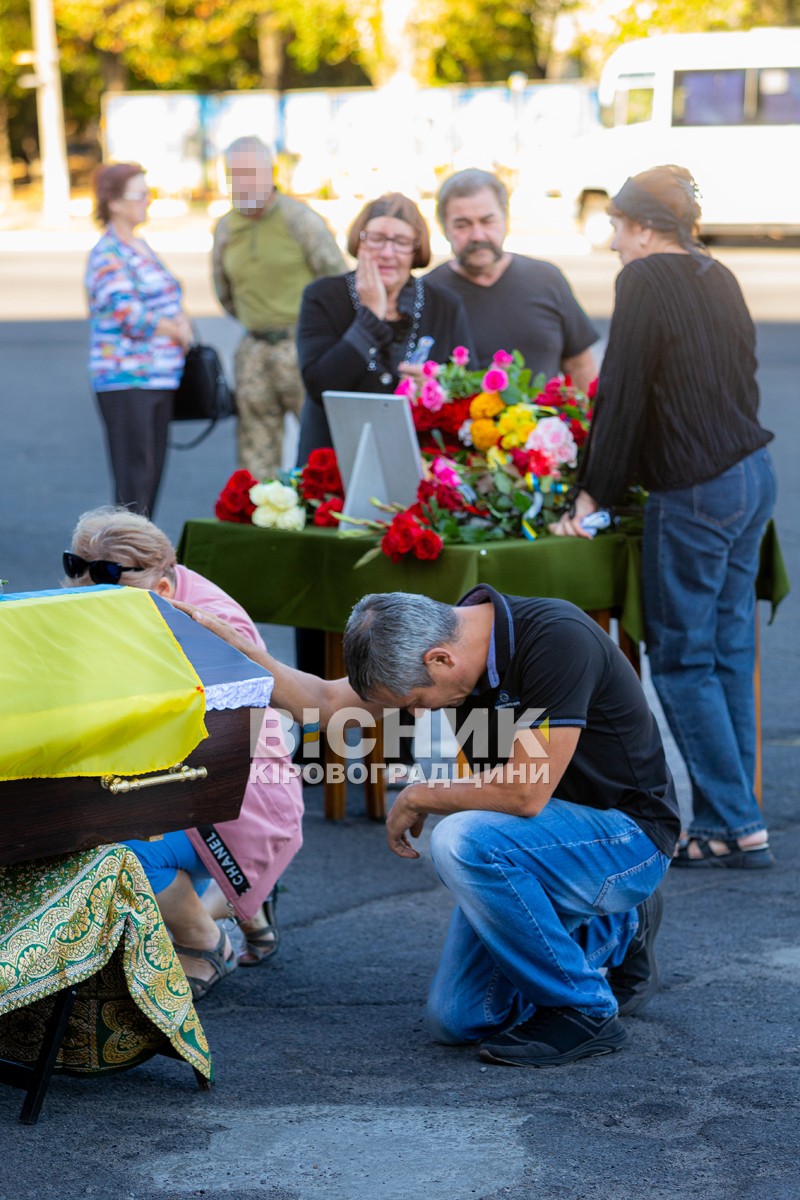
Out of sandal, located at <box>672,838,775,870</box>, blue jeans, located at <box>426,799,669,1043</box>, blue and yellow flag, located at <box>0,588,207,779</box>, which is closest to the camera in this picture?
blue and yellow flag, located at <box>0,588,207,779</box>

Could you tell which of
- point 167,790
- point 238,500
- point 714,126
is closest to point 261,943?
point 167,790

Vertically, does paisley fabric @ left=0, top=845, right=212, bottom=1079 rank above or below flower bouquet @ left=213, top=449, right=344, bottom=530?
below

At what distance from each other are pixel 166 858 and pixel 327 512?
1.57 metres

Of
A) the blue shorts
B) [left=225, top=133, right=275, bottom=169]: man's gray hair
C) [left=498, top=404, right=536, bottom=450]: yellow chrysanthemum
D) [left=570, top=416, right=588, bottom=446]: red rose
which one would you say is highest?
[left=225, top=133, right=275, bottom=169]: man's gray hair

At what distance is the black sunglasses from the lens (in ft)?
12.4

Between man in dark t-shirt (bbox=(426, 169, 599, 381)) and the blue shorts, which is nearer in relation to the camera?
the blue shorts

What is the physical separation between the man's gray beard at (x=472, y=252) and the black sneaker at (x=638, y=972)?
8.72ft

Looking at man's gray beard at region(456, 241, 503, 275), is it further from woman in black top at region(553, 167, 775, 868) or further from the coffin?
the coffin

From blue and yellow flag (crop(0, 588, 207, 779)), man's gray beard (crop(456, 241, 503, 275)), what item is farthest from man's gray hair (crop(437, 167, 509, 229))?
blue and yellow flag (crop(0, 588, 207, 779))

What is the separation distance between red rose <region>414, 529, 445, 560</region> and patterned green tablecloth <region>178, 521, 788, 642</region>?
8 cm

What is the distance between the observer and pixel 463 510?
4.83 meters

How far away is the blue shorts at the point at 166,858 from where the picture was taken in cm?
367

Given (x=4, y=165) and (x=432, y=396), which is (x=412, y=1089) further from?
(x=4, y=165)

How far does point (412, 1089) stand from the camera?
348 centimetres
